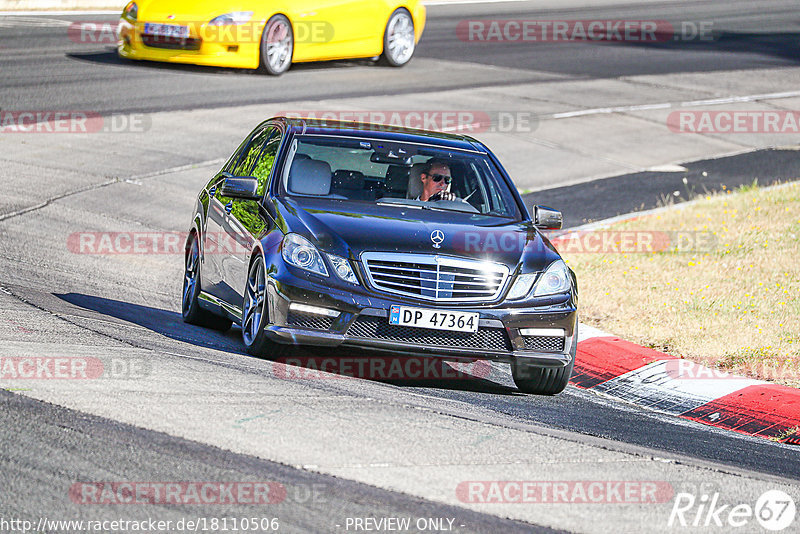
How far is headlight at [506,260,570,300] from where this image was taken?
8.27m

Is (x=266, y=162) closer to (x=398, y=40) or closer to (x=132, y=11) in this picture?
(x=132, y=11)

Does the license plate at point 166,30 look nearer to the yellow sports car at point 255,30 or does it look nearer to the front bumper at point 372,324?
the yellow sports car at point 255,30

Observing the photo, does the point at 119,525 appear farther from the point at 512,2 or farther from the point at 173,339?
the point at 512,2

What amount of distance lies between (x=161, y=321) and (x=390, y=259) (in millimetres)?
2592

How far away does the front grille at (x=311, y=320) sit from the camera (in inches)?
315

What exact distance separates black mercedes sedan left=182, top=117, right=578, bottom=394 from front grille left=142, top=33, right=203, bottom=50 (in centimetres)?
1070

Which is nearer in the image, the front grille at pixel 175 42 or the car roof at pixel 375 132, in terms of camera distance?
the car roof at pixel 375 132

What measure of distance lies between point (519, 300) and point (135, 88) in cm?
1259

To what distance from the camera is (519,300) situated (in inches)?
325


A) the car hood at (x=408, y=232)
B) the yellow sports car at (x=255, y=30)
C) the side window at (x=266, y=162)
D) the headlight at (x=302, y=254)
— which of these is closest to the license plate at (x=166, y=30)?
the yellow sports car at (x=255, y=30)

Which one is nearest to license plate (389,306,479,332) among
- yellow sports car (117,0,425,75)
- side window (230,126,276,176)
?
side window (230,126,276,176)

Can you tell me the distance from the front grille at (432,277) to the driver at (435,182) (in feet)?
4.36

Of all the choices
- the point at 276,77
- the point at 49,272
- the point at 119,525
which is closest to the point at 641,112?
the point at 276,77

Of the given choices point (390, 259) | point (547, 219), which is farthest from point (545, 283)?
point (390, 259)
